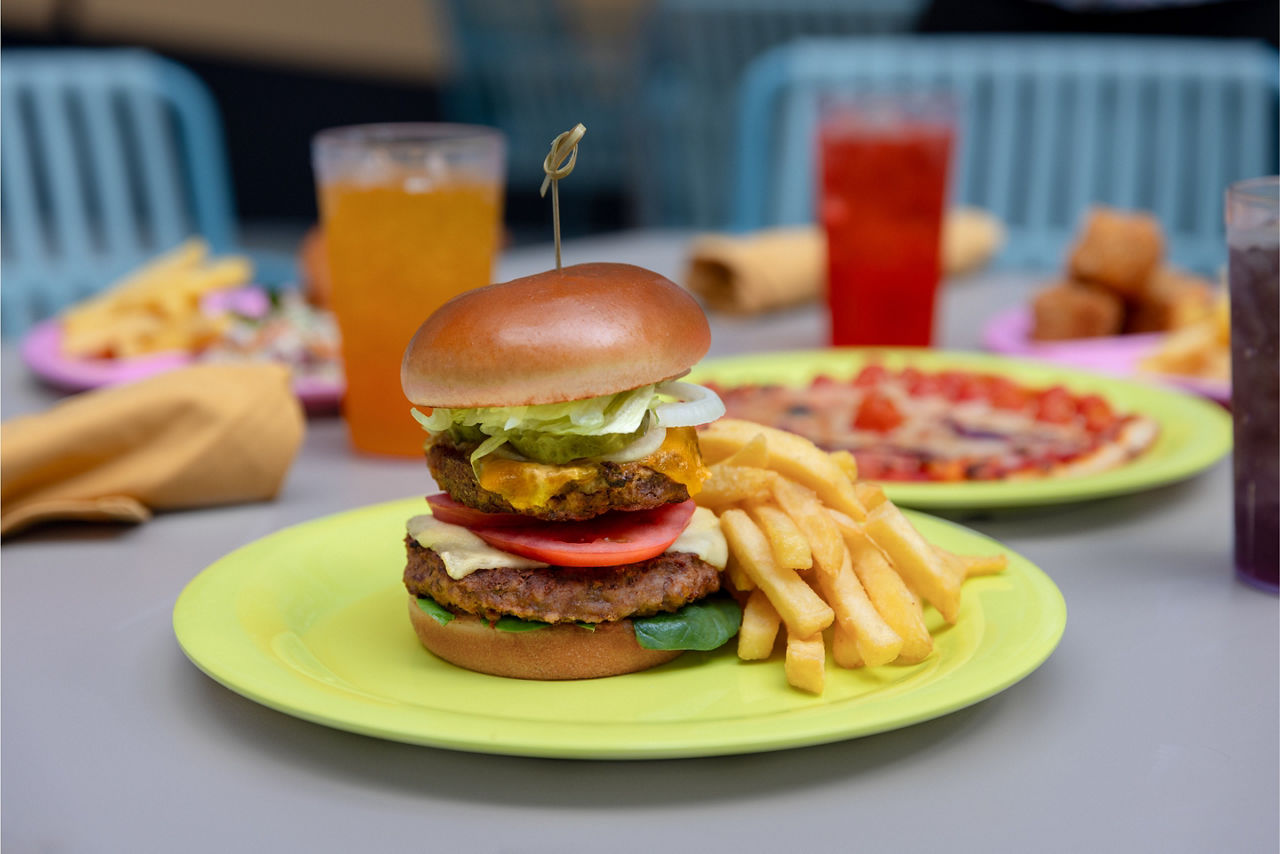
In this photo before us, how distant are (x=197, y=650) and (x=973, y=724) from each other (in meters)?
0.75

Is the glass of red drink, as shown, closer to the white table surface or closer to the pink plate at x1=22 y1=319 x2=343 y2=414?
the pink plate at x1=22 y1=319 x2=343 y2=414

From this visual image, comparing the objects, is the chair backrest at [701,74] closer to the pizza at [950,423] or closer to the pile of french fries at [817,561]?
the pizza at [950,423]

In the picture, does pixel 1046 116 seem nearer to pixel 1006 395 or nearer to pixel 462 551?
pixel 1006 395

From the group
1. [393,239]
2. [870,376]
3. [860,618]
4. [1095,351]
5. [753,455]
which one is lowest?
[1095,351]

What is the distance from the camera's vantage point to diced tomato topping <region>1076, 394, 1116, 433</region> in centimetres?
220

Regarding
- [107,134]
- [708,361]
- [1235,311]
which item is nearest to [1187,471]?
[1235,311]

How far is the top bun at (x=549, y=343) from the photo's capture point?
1319 mm

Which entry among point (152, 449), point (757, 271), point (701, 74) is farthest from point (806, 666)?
point (701, 74)

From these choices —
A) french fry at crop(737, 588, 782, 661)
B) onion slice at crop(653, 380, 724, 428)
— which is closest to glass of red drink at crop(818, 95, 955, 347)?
onion slice at crop(653, 380, 724, 428)

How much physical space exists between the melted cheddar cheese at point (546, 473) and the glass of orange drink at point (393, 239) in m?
0.90

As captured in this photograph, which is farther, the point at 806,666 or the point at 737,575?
the point at 737,575

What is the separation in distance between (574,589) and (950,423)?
1.06 meters

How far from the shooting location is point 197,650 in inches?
50.1

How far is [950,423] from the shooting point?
2.22 m
